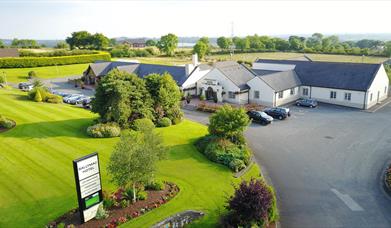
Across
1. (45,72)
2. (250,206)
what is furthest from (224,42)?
(250,206)

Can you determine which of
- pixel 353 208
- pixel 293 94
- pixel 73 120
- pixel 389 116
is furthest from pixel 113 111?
pixel 389 116

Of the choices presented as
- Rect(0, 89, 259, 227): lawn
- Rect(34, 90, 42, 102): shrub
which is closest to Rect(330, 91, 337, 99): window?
Rect(0, 89, 259, 227): lawn

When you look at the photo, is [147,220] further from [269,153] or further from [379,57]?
[379,57]

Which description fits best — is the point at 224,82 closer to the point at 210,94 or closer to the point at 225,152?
the point at 210,94

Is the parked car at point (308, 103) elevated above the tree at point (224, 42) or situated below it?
below

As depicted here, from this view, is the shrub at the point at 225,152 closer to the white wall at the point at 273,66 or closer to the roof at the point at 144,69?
the roof at the point at 144,69

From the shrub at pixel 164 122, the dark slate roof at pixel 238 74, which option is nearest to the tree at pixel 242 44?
the dark slate roof at pixel 238 74
